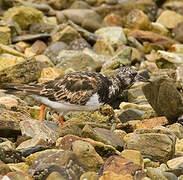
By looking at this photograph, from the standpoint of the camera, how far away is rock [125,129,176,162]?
601cm

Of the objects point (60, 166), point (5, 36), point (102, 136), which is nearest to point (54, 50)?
point (5, 36)

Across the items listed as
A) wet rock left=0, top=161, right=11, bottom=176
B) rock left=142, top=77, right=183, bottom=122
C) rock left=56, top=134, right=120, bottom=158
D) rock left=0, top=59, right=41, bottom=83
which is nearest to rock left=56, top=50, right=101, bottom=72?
rock left=0, top=59, right=41, bottom=83

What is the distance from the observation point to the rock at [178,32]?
1462 centimetres

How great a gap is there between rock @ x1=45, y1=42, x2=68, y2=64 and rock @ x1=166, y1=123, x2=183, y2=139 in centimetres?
524

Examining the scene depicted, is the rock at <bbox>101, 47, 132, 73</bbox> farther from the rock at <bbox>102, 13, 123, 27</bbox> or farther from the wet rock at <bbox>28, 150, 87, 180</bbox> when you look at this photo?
the wet rock at <bbox>28, 150, 87, 180</bbox>

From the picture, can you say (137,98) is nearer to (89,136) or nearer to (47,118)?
(47,118)

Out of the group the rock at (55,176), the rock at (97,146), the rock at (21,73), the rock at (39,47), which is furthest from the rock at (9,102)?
the rock at (39,47)

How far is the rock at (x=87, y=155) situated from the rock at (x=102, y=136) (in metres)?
0.88

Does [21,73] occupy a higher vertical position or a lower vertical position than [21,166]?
lower

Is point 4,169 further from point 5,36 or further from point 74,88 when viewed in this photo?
point 5,36

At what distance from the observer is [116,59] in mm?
11062

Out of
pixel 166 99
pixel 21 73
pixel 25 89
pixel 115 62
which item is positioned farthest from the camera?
pixel 115 62

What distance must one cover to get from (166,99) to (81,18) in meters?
7.39

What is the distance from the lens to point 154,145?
6.04m
